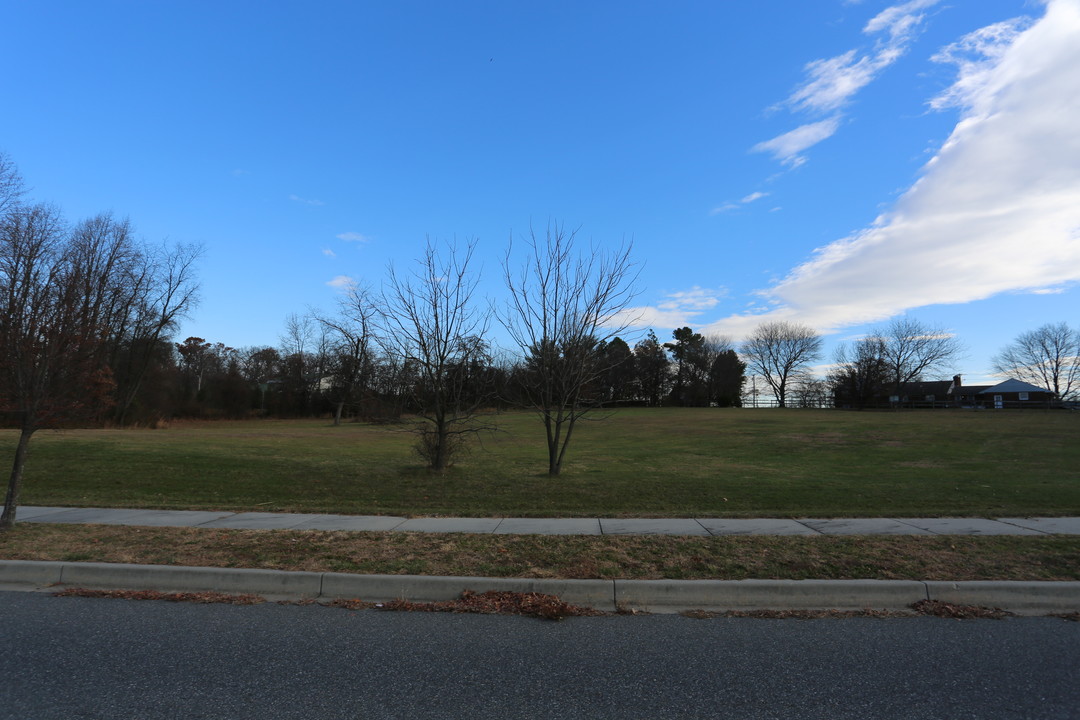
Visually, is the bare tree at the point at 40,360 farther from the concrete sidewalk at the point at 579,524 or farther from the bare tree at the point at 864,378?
the bare tree at the point at 864,378

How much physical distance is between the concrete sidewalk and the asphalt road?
2.90 m

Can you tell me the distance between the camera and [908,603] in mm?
5902

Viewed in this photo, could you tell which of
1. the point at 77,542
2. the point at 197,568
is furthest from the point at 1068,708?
the point at 77,542

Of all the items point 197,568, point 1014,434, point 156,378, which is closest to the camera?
point 197,568

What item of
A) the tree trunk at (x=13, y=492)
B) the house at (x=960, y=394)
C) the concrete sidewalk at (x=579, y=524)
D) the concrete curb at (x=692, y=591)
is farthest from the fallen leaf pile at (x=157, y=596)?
the house at (x=960, y=394)

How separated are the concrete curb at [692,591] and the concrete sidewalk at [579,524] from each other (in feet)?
7.16

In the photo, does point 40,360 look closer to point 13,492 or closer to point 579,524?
point 13,492

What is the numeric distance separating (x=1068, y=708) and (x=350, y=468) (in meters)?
15.5

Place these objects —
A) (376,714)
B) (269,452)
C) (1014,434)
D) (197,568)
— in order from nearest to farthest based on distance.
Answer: (376,714), (197,568), (269,452), (1014,434)

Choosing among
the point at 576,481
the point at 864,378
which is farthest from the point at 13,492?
the point at 864,378

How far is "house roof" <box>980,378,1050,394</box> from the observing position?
9256 centimetres

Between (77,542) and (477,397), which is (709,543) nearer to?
(77,542)

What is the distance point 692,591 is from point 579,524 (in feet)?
10.5

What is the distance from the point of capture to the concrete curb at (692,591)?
19.3 feet
